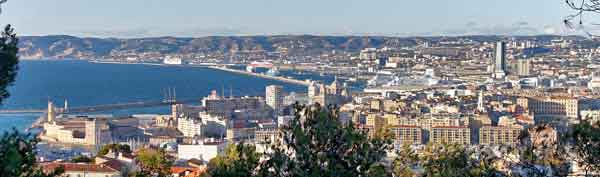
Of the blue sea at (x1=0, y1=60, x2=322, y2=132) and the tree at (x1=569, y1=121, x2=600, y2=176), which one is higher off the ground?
the tree at (x1=569, y1=121, x2=600, y2=176)

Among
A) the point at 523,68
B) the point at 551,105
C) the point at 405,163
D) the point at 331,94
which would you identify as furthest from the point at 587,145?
the point at 523,68

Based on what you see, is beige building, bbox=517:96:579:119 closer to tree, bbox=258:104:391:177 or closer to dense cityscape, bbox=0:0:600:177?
dense cityscape, bbox=0:0:600:177

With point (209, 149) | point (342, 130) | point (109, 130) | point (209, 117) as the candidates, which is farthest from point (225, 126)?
point (342, 130)

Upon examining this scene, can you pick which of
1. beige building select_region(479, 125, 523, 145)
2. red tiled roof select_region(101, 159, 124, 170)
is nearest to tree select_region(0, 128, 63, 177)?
red tiled roof select_region(101, 159, 124, 170)

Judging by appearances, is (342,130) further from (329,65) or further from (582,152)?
(329,65)

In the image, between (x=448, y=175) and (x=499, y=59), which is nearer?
(x=448, y=175)

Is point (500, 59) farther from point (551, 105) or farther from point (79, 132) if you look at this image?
point (79, 132)

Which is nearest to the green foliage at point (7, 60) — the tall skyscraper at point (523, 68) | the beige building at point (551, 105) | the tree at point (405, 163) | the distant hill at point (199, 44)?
the tree at point (405, 163)
